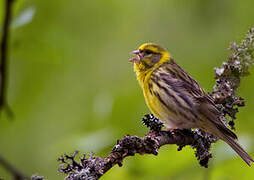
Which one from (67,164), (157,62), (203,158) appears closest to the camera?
(67,164)

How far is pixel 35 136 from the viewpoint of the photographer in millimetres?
7031

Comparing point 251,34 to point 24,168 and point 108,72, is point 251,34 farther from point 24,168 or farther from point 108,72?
point 24,168

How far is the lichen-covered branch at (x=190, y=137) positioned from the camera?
270 centimetres

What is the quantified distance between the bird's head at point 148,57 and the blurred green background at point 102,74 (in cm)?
32

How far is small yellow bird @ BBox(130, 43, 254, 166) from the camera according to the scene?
3.89 meters

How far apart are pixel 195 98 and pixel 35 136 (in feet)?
10.9

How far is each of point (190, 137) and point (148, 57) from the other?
5.22 ft

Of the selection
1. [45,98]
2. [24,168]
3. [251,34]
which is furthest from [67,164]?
[24,168]

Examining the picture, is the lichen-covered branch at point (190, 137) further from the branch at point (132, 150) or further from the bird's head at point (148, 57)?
the bird's head at point (148, 57)

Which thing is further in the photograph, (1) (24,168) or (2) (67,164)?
(1) (24,168)

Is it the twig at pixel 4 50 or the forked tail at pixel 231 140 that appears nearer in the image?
the twig at pixel 4 50

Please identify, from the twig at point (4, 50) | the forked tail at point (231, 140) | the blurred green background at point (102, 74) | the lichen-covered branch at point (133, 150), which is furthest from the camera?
the blurred green background at point (102, 74)

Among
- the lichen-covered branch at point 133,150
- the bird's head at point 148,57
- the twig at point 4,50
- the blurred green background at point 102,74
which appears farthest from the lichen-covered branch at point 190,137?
the bird's head at point 148,57

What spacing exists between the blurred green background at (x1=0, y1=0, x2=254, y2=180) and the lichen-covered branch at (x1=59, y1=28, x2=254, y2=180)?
0.43ft
